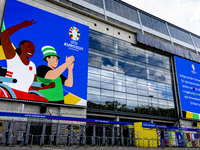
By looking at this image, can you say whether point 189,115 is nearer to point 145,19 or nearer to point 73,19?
point 145,19

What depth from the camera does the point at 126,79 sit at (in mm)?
29047

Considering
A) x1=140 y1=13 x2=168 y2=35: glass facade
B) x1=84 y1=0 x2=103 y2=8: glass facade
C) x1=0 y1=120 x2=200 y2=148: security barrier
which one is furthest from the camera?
x1=140 y1=13 x2=168 y2=35: glass facade

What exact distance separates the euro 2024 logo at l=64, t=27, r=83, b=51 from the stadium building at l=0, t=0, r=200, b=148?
16 cm

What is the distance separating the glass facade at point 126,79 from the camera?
26.1 metres

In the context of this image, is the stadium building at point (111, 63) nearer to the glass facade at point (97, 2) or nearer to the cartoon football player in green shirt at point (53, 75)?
the glass facade at point (97, 2)

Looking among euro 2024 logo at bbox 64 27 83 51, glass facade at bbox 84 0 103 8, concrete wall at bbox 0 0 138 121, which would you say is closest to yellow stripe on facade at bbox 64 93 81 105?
concrete wall at bbox 0 0 138 121

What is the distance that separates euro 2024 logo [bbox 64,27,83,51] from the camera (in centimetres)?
2504

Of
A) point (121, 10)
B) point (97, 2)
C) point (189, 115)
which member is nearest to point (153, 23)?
point (121, 10)

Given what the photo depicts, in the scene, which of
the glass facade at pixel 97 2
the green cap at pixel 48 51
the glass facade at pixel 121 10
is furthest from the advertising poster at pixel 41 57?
the glass facade at pixel 121 10

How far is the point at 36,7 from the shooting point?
24109 millimetres

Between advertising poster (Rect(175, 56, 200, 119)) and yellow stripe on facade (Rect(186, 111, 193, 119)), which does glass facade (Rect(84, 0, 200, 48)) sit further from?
yellow stripe on facade (Rect(186, 111, 193, 119))

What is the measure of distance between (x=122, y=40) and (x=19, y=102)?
19.8 m

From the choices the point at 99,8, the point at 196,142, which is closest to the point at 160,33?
the point at 99,8

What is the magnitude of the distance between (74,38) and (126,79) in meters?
10.7
